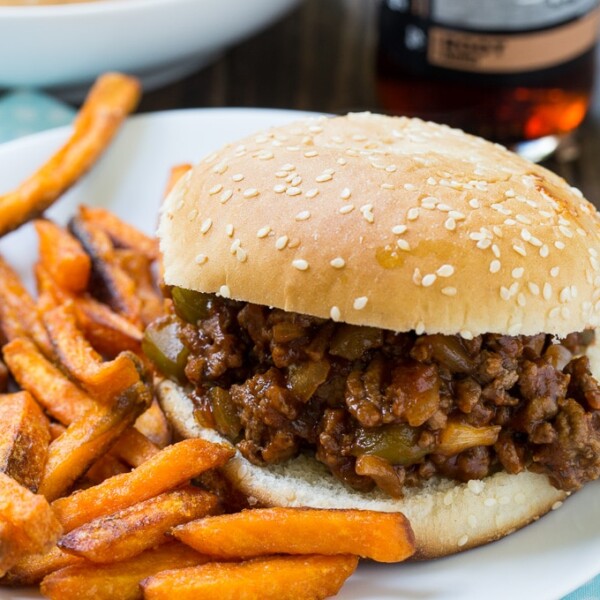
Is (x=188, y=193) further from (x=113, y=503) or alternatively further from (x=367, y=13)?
(x=367, y=13)

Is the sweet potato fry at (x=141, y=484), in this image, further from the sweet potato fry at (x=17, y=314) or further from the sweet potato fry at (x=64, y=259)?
the sweet potato fry at (x=64, y=259)

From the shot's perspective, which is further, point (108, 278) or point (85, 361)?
point (108, 278)

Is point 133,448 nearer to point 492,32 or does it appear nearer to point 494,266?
point 494,266

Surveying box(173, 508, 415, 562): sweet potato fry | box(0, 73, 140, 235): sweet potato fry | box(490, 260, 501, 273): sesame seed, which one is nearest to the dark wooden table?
box(0, 73, 140, 235): sweet potato fry

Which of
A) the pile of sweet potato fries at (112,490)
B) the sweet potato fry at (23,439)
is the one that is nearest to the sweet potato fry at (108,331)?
the pile of sweet potato fries at (112,490)

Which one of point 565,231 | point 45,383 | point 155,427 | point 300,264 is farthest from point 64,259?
point 565,231

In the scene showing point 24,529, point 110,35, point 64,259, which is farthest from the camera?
point 110,35

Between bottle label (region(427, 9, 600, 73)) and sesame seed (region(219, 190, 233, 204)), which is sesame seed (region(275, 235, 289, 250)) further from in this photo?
bottle label (region(427, 9, 600, 73))
